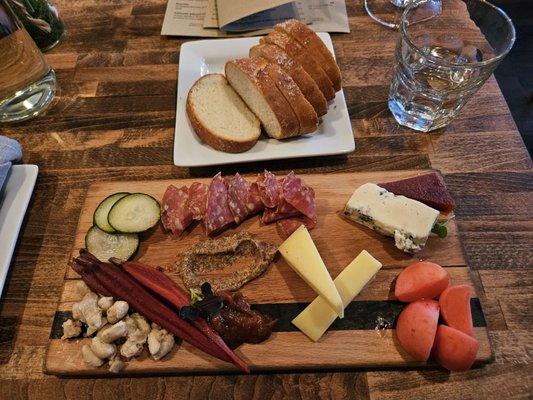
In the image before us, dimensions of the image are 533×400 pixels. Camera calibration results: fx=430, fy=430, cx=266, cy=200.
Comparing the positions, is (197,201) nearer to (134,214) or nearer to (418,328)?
(134,214)

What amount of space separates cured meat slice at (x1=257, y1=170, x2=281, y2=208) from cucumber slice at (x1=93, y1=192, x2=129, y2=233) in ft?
1.62

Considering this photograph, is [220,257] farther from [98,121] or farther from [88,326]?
[98,121]

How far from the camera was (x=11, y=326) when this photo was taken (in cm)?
140

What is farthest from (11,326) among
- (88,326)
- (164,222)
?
(164,222)

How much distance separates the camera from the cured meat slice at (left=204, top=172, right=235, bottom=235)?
1.47 meters

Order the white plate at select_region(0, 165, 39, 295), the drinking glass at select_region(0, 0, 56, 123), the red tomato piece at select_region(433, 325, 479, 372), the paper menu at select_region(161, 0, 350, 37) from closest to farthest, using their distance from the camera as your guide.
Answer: the red tomato piece at select_region(433, 325, 479, 372) < the white plate at select_region(0, 165, 39, 295) < the drinking glass at select_region(0, 0, 56, 123) < the paper menu at select_region(161, 0, 350, 37)

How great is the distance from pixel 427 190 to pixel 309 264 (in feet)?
1.69

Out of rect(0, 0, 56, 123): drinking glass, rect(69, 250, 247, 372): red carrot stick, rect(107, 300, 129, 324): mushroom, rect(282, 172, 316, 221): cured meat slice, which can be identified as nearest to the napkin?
rect(0, 0, 56, 123): drinking glass

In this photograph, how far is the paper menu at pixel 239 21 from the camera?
2.16 meters

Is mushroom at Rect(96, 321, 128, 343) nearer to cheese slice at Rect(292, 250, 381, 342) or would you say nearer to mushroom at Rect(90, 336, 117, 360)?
mushroom at Rect(90, 336, 117, 360)

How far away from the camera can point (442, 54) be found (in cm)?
A: 185

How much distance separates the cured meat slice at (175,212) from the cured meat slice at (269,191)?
0.26 m

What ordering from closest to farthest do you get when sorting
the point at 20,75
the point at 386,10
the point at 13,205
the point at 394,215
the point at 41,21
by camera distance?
the point at 394,215
the point at 13,205
the point at 20,75
the point at 41,21
the point at 386,10

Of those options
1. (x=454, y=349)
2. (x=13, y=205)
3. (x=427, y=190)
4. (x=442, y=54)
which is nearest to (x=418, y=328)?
(x=454, y=349)
